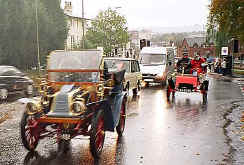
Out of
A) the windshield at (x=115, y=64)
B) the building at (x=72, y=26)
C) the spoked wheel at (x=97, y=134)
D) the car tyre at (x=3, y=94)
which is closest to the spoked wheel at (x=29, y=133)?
the spoked wheel at (x=97, y=134)

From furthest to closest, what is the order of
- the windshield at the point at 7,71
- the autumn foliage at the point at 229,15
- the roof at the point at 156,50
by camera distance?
the autumn foliage at the point at 229,15
the roof at the point at 156,50
the windshield at the point at 7,71

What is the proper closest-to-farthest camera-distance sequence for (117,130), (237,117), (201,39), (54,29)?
(117,130) < (237,117) < (54,29) < (201,39)

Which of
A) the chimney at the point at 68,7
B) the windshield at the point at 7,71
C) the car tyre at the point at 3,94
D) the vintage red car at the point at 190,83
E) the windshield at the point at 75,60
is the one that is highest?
the chimney at the point at 68,7

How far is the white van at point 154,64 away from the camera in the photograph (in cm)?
2108

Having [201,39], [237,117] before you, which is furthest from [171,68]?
[201,39]

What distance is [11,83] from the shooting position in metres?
16.1

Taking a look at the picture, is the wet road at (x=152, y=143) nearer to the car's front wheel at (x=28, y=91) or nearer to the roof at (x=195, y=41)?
the car's front wheel at (x=28, y=91)

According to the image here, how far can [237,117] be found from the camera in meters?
11.4

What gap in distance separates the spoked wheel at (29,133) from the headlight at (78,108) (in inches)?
38.6

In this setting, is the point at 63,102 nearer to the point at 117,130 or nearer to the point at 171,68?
the point at 117,130

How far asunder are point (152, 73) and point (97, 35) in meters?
22.5

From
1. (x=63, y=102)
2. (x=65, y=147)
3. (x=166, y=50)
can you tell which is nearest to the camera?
(x=63, y=102)

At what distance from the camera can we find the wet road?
6758 mm

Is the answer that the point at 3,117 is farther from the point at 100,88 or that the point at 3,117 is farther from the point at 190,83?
the point at 190,83
